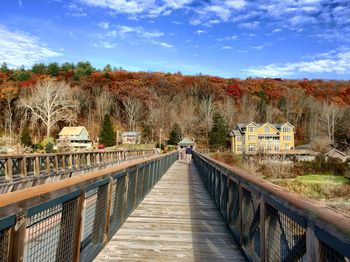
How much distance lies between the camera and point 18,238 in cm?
205

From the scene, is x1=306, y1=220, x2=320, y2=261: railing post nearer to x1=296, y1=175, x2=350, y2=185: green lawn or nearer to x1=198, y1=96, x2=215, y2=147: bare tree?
x1=296, y1=175, x2=350, y2=185: green lawn

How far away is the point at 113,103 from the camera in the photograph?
3799 inches

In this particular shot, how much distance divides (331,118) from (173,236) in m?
85.8

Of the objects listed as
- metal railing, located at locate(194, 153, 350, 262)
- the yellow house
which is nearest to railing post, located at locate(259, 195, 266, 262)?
metal railing, located at locate(194, 153, 350, 262)

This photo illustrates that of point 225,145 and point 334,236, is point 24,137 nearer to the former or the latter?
point 225,145

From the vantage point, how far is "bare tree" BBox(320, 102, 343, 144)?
80688 mm

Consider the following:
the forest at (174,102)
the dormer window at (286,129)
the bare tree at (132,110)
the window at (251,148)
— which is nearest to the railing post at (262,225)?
the window at (251,148)

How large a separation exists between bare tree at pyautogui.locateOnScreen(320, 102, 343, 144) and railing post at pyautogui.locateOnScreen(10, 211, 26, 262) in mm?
85733

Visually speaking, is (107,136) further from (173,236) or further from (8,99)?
(173,236)

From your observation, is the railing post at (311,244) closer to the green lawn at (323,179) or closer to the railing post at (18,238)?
the railing post at (18,238)

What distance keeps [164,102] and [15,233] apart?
9545 centimetres

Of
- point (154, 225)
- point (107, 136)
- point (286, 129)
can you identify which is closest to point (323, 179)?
point (286, 129)

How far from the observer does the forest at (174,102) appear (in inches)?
3250

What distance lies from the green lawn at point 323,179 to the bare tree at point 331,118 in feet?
120
